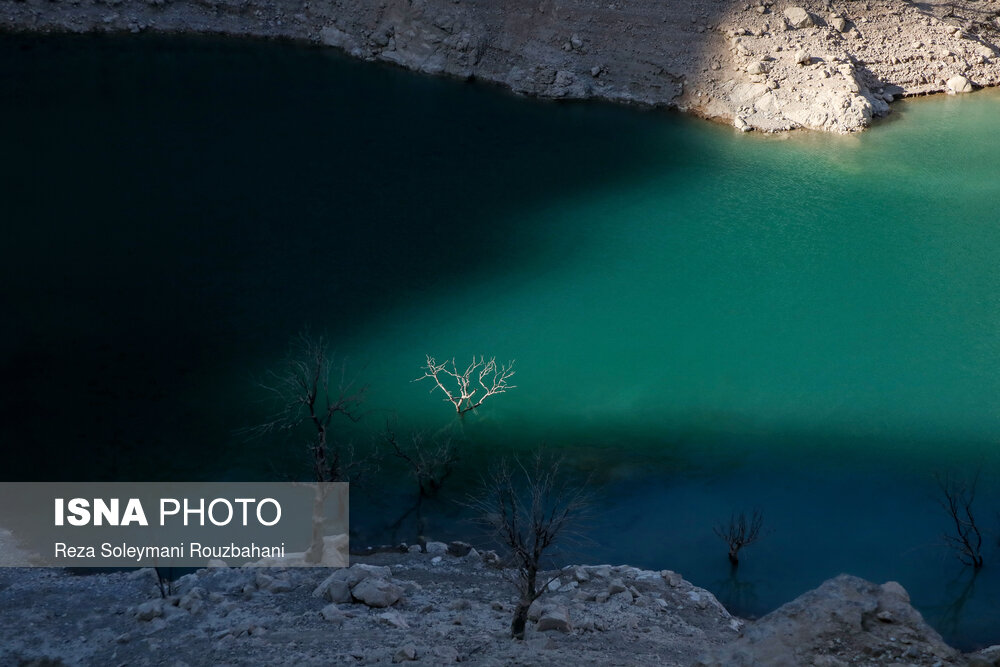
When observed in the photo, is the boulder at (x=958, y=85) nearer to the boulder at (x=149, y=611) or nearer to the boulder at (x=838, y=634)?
the boulder at (x=838, y=634)

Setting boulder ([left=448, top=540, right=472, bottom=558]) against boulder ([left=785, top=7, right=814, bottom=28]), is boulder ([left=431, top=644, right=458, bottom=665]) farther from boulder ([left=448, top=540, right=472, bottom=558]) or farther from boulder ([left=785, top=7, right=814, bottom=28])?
boulder ([left=785, top=7, right=814, bottom=28])

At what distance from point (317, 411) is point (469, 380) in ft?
9.38

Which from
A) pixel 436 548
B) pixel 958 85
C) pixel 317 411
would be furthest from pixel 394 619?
pixel 958 85

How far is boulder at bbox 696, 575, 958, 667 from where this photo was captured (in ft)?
37.0

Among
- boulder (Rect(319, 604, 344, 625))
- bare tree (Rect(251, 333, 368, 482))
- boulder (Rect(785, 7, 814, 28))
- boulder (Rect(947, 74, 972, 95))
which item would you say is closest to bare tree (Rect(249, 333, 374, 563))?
bare tree (Rect(251, 333, 368, 482))

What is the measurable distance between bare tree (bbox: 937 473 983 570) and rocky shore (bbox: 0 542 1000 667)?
4.00m

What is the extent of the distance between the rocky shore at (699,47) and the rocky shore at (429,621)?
21495 millimetres

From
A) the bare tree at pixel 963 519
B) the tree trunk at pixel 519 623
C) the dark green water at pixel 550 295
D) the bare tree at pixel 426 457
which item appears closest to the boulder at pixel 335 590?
the tree trunk at pixel 519 623

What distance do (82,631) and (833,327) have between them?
16077 millimetres

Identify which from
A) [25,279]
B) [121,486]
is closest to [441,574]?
[121,486]

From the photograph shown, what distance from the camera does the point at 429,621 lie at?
13.0 metres

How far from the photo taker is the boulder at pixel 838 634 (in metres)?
11.3

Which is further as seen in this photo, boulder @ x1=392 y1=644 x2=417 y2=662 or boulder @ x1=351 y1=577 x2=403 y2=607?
boulder @ x1=351 y1=577 x2=403 y2=607

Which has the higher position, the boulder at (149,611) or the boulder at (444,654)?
the boulder at (149,611)
